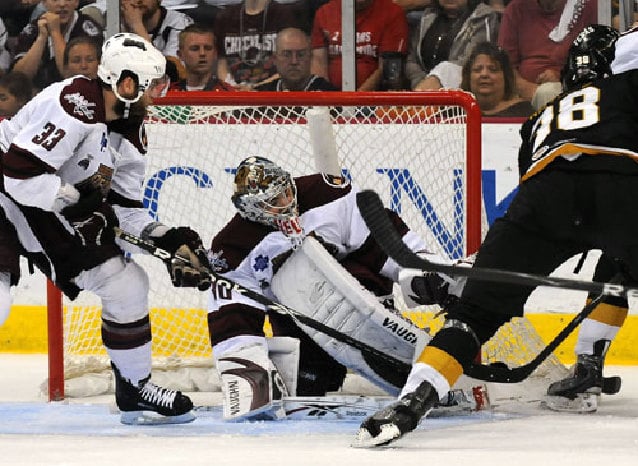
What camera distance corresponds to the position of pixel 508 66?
5336 millimetres

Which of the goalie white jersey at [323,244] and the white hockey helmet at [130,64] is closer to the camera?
the white hockey helmet at [130,64]

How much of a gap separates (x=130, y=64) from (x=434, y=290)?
3.24ft

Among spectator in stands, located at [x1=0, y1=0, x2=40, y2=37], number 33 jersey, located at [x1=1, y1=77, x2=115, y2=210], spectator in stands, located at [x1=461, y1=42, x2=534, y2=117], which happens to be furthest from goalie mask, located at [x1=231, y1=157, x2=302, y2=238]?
spectator in stands, located at [x1=0, y1=0, x2=40, y2=37]

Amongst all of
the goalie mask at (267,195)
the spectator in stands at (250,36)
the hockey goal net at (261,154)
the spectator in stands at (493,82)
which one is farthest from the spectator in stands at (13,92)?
the goalie mask at (267,195)

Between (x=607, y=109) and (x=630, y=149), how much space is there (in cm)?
12

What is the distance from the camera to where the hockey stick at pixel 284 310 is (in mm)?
3670

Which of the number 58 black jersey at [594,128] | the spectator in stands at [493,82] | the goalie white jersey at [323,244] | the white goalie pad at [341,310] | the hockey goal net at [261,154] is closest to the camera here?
the number 58 black jersey at [594,128]

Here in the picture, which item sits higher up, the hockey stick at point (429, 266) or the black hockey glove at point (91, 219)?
the black hockey glove at point (91, 219)

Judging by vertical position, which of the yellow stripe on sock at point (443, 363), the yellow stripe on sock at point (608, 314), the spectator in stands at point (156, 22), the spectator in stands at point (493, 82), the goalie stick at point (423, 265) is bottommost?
the yellow stripe on sock at point (443, 363)

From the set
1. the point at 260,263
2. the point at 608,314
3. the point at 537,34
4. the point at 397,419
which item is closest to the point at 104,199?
the point at 260,263

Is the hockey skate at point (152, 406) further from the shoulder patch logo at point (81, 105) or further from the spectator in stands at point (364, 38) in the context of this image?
the spectator in stands at point (364, 38)

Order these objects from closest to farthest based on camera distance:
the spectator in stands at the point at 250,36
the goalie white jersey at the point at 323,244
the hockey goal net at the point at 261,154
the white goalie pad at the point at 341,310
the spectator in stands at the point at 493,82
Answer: the white goalie pad at the point at 341,310, the goalie white jersey at the point at 323,244, the hockey goal net at the point at 261,154, the spectator in stands at the point at 493,82, the spectator in stands at the point at 250,36

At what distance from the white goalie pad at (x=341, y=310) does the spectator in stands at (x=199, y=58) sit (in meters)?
1.88

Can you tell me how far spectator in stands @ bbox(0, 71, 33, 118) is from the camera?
5.50 m
